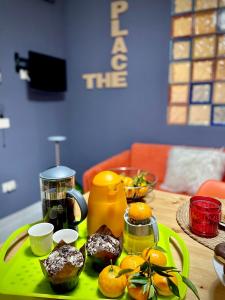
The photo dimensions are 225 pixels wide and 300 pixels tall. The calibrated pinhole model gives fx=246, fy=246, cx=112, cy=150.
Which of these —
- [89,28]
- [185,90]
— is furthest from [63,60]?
[185,90]

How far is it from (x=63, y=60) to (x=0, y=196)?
1.80 meters

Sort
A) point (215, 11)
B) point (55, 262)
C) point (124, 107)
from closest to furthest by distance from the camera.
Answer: point (55, 262)
point (215, 11)
point (124, 107)

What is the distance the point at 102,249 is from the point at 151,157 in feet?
6.87

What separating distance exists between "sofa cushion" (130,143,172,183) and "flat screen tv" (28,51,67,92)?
122cm

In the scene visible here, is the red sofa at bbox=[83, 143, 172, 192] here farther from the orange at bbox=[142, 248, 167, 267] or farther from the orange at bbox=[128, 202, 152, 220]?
the orange at bbox=[142, 248, 167, 267]

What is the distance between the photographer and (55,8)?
3.06 meters

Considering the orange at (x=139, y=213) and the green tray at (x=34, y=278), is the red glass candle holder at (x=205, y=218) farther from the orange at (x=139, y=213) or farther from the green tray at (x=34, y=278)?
the orange at (x=139, y=213)

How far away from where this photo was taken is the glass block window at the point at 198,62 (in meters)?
2.41

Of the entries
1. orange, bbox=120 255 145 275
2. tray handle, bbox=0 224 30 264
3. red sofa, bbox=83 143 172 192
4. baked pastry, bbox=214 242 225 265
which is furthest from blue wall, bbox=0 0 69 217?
baked pastry, bbox=214 242 225 265

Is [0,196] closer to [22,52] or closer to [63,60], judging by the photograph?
[22,52]

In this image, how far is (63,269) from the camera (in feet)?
2.03

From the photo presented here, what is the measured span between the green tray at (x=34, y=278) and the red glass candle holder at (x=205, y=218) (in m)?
0.09

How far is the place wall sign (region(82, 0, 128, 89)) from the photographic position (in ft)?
9.31

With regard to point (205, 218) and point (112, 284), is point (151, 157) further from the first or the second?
point (112, 284)
